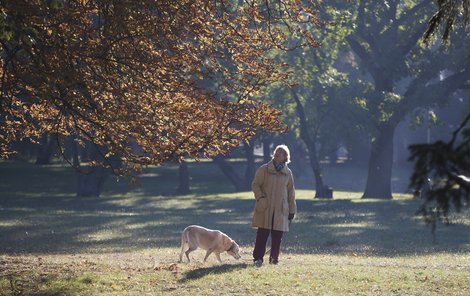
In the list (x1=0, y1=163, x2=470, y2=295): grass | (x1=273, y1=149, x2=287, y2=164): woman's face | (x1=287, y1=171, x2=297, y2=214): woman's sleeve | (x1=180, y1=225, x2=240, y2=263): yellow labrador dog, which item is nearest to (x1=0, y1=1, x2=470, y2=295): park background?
(x1=0, y1=163, x2=470, y2=295): grass

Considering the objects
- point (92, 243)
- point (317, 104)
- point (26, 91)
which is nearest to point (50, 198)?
point (317, 104)

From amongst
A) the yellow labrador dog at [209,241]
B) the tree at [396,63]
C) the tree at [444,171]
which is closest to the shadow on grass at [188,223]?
the yellow labrador dog at [209,241]

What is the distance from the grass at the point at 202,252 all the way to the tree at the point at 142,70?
2.20m

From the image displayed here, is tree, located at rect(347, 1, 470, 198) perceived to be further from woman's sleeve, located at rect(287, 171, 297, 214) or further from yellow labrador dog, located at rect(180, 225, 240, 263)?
woman's sleeve, located at rect(287, 171, 297, 214)

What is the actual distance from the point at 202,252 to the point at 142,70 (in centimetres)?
792

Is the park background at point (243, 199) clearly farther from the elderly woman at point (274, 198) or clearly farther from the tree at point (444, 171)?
the elderly woman at point (274, 198)

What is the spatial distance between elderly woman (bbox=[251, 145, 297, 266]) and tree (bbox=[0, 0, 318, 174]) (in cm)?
79

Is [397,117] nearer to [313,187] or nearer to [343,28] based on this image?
[343,28]

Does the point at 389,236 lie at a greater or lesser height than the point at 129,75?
lesser

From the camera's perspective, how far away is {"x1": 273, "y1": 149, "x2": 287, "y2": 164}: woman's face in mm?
15281

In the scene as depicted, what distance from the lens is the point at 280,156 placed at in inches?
602

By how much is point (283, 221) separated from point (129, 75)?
3.78m

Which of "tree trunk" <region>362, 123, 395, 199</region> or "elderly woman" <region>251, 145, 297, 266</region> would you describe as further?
"tree trunk" <region>362, 123, 395, 199</region>

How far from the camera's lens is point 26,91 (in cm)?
1480
